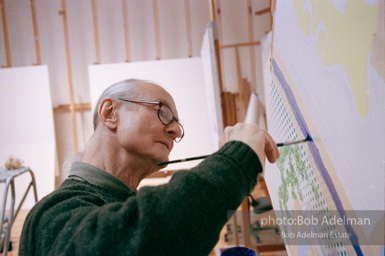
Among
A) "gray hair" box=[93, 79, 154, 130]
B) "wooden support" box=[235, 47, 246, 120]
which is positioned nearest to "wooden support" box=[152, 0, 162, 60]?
"wooden support" box=[235, 47, 246, 120]

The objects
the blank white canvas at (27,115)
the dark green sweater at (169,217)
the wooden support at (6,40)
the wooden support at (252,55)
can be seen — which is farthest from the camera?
the wooden support at (252,55)

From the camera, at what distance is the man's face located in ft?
2.57

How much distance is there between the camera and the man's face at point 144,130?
783 millimetres

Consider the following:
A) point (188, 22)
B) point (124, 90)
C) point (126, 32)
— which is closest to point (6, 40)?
point (126, 32)

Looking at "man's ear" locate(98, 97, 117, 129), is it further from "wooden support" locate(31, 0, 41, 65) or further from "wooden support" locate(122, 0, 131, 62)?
"wooden support" locate(31, 0, 41, 65)

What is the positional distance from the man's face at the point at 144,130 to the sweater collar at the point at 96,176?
0.28 feet

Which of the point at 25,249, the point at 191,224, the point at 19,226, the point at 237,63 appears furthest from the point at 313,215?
the point at 237,63

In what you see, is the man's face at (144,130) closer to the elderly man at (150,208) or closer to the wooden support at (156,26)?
the elderly man at (150,208)

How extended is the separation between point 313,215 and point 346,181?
222mm

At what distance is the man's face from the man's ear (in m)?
0.02

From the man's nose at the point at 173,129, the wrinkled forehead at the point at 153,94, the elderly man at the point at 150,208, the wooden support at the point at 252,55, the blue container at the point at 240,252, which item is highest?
the wooden support at the point at 252,55

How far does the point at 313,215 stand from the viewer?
69 cm

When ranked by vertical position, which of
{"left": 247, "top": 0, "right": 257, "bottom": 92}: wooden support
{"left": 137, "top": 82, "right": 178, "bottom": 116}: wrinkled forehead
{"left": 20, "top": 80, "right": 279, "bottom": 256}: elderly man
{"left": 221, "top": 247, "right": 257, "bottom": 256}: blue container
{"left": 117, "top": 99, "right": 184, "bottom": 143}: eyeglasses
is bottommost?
{"left": 221, "top": 247, "right": 257, "bottom": 256}: blue container

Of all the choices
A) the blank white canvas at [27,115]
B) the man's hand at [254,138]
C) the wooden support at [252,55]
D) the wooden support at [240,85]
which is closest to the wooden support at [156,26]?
the wooden support at [240,85]
